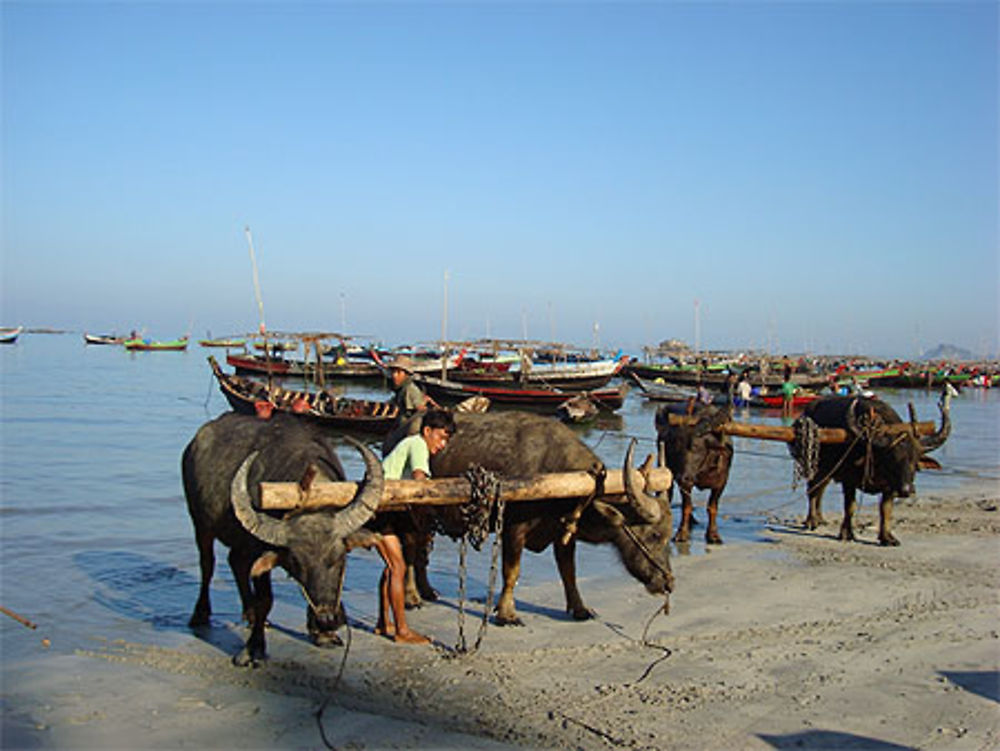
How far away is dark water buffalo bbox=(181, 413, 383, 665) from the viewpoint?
5367 mm

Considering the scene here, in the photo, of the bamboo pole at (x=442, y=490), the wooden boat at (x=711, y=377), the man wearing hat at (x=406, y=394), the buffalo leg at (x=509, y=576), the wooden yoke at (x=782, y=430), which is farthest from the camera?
the wooden boat at (x=711, y=377)

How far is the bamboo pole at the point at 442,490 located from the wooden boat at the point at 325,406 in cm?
1342

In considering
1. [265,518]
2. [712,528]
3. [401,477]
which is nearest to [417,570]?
[401,477]

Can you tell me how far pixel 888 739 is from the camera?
194 inches

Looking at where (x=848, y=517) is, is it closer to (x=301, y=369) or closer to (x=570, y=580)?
(x=570, y=580)

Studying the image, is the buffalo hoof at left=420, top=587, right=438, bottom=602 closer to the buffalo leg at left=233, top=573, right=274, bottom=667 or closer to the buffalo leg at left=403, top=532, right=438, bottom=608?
the buffalo leg at left=403, top=532, right=438, bottom=608

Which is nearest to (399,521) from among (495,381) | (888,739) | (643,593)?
(643,593)

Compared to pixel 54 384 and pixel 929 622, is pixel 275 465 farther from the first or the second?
pixel 54 384

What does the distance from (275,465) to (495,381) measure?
99.3ft

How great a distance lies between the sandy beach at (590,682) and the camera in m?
5.02

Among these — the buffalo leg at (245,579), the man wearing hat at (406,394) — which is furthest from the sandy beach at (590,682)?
the man wearing hat at (406,394)

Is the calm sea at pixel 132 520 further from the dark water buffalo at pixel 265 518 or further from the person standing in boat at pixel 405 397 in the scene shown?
the person standing in boat at pixel 405 397

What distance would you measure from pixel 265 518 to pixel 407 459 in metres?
1.55

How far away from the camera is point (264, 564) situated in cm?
544
